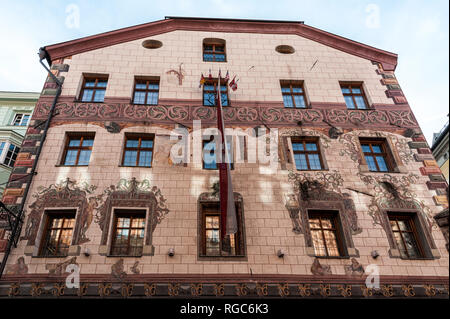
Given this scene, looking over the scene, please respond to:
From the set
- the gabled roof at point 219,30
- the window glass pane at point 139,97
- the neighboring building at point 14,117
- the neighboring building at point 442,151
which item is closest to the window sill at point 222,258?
the window glass pane at point 139,97

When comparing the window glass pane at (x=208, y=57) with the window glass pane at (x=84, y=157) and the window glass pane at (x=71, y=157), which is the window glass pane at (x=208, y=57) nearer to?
the window glass pane at (x=84, y=157)

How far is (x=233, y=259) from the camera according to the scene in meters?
9.73

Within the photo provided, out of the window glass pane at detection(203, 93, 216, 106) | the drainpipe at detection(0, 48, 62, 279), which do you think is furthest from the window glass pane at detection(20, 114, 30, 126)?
the window glass pane at detection(203, 93, 216, 106)

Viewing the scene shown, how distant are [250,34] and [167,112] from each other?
689 centimetres

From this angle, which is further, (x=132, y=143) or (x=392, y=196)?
(x=132, y=143)

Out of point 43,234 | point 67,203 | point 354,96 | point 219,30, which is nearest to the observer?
point 43,234

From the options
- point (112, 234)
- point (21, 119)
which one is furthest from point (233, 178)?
point (21, 119)

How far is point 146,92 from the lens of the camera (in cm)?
1395

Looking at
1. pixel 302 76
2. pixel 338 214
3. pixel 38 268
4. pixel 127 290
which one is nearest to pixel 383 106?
pixel 302 76

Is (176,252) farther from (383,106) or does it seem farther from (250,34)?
(250,34)

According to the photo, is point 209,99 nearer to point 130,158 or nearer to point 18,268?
point 130,158

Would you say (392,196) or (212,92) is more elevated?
(212,92)

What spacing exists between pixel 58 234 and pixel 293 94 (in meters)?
11.0

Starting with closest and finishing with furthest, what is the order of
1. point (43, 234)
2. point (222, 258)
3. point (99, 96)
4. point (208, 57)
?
point (222, 258), point (43, 234), point (99, 96), point (208, 57)
